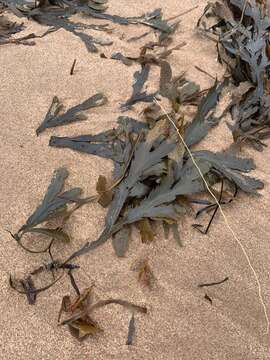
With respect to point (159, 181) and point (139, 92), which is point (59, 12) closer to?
point (139, 92)

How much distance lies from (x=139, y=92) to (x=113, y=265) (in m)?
0.76

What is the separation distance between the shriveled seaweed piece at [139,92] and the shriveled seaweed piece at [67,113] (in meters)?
0.09

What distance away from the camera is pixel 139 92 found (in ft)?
6.05

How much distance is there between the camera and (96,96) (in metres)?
1.79

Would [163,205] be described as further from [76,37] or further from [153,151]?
[76,37]

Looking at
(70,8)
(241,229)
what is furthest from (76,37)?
(241,229)

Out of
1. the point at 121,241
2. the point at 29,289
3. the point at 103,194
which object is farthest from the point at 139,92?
the point at 29,289

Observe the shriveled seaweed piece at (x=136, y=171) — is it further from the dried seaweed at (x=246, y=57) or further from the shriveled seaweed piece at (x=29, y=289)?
the dried seaweed at (x=246, y=57)

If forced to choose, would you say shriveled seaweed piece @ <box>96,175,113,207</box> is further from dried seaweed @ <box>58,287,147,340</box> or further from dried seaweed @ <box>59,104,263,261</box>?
dried seaweed @ <box>58,287,147,340</box>

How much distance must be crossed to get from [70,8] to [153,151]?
3.42 ft

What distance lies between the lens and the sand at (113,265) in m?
1.17

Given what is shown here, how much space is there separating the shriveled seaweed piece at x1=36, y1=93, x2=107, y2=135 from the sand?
25mm

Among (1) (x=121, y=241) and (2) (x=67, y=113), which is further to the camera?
(2) (x=67, y=113)

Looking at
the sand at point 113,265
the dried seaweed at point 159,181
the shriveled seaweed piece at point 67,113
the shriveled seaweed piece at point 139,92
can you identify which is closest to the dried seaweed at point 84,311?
the sand at point 113,265
